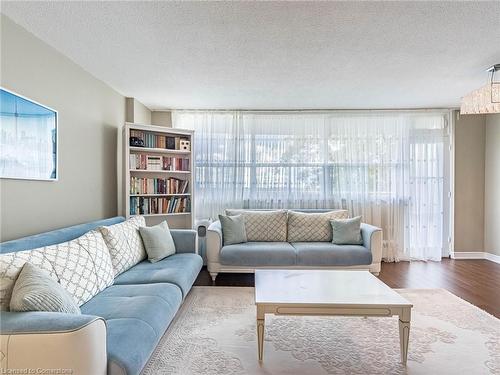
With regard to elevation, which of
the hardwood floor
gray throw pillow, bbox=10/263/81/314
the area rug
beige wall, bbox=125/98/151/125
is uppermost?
beige wall, bbox=125/98/151/125

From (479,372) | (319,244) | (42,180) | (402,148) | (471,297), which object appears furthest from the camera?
(402,148)

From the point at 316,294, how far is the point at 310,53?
6.65 feet

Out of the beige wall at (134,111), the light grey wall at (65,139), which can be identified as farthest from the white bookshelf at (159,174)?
the beige wall at (134,111)

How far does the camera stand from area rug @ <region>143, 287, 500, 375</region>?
212 centimetres

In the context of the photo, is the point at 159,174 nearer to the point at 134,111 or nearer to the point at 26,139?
the point at 134,111

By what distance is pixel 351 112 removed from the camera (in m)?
5.05

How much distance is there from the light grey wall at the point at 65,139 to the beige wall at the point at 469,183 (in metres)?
5.06

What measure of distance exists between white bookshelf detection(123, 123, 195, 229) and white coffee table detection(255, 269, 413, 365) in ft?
7.21

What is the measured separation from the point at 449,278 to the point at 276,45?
11.6ft

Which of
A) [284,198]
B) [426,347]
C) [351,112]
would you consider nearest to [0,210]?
[426,347]

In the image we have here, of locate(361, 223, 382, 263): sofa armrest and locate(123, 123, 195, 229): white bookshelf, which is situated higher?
locate(123, 123, 195, 229): white bookshelf

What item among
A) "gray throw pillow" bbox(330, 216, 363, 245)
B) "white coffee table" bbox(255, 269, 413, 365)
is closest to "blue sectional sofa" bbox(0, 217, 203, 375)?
"white coffee table" bbox(255, 269, 413, 365)

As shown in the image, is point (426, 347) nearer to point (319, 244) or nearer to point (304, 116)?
point (319, 244)

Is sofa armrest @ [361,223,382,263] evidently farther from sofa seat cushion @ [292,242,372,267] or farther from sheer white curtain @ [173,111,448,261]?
sheer white curtain @ [173,111,448,261]
